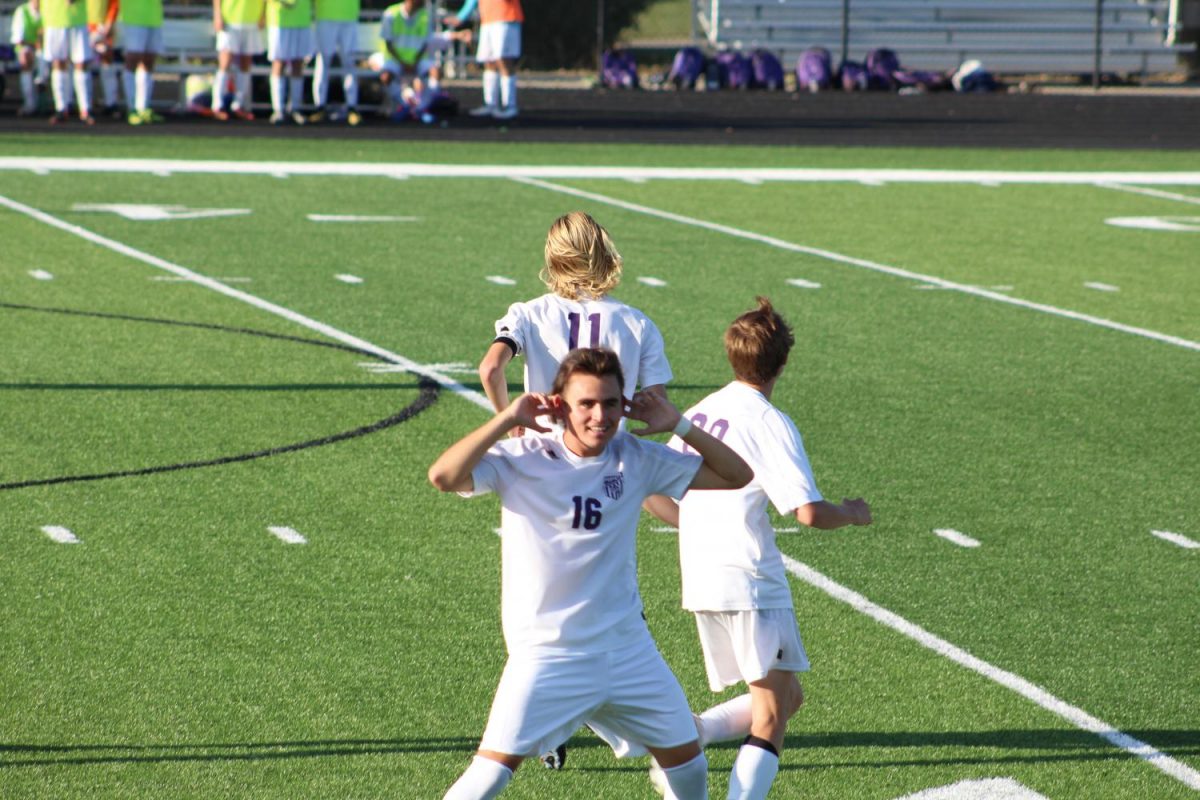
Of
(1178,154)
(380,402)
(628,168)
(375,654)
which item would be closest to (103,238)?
(380,402)

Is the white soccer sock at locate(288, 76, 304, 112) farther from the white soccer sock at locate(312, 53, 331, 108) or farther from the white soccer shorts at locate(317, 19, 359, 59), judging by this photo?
the white soccer shorts at locate(317, 19, 359, 59)

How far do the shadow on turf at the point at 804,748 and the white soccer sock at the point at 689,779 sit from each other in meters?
0.83

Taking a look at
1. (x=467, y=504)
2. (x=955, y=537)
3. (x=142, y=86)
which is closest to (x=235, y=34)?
(x=142, y=86)

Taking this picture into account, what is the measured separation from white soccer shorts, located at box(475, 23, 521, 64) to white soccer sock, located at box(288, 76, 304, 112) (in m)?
2.66

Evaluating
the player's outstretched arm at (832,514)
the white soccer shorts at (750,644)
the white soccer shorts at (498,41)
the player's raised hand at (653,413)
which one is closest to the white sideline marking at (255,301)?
the white soccer shorts at (750,644)

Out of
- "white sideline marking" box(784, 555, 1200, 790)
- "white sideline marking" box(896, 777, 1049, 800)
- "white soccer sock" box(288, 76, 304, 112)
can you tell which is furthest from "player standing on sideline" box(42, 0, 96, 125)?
"white sideline marking" box(896, 777, 1049, 800)

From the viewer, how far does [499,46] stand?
87.4 feet

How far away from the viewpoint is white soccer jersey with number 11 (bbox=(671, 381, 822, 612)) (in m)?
4.81

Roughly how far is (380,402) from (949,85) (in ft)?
85.7

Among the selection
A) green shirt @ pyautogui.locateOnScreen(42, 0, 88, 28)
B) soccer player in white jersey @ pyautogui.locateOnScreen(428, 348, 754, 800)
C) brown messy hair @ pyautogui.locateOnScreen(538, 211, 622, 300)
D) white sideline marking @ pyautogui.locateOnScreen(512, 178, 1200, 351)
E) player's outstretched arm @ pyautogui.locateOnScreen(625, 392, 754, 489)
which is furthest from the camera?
green shirt @ pyautogui.locateOnScreen(42, 0, 88, 28)

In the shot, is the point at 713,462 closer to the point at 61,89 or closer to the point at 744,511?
the point at 744,511

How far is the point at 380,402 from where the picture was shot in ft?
32.9

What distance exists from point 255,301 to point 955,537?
664cm

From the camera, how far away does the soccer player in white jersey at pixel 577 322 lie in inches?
210
